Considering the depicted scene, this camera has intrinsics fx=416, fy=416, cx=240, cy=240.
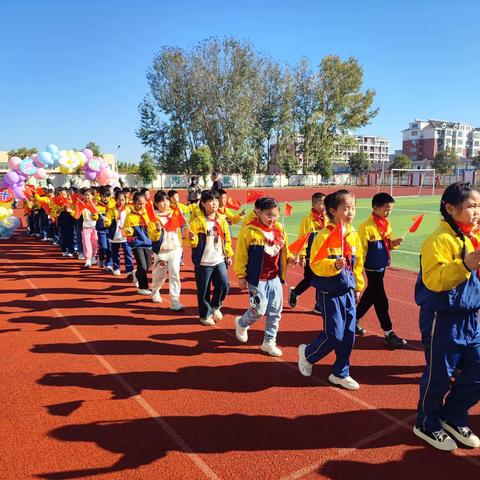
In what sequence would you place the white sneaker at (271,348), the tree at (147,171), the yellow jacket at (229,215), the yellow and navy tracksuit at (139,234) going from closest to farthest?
the white sneaker at (271,348)
the yellow and navy tracksuit at (139,234)
the yellow jacket at (229,215)
the tree at (147,171)

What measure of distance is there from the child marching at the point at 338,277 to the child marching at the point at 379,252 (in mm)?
971

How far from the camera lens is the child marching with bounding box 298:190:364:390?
367 centimetres

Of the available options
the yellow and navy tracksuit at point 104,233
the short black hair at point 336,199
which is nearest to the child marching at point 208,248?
the short black hair at point 336,199

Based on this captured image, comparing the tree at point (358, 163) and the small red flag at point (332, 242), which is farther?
the tree at point (358, 163)

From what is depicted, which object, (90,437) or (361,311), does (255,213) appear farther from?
(90,437)

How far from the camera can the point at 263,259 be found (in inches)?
178

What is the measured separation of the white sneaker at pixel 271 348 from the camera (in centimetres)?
470

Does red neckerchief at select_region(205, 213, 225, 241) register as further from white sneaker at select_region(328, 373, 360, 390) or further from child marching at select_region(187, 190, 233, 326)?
white sneaker at select_region(328, 373, 360, 390)

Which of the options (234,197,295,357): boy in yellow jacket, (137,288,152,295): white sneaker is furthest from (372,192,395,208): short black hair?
(137,288,152,295): white sneaker

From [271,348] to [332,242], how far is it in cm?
168

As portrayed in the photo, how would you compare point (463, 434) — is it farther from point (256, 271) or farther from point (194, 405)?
point (256, 271)

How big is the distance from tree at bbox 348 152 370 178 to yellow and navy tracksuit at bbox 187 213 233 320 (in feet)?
191

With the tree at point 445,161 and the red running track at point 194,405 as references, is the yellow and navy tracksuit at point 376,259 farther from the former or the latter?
A: the tree at point 445,161

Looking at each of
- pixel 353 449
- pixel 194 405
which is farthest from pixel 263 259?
pixel 353 449
